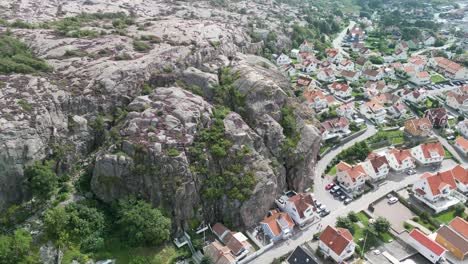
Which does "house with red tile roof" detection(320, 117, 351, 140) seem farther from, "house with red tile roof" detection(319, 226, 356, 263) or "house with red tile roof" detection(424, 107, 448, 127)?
"house with red tile roof" detection(319, 226, 356, 263)

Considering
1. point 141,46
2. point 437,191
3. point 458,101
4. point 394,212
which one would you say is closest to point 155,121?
point 141,46

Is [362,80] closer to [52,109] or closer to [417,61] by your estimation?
[417,61]

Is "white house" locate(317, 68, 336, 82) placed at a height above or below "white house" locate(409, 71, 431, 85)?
below

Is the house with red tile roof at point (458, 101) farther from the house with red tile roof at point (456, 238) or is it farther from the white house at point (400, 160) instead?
the house with red tile roof at point (456, 238)

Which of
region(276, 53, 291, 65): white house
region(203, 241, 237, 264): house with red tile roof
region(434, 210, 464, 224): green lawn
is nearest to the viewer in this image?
region(203, 241, 237, 264): house with red tile roof

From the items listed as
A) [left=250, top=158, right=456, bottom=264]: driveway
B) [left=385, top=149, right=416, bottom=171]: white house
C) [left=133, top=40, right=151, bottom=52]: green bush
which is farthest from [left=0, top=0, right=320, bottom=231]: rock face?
[left=385, top=149, right=416, bottom=171]: white house

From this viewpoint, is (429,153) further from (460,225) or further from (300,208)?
(300,208)
